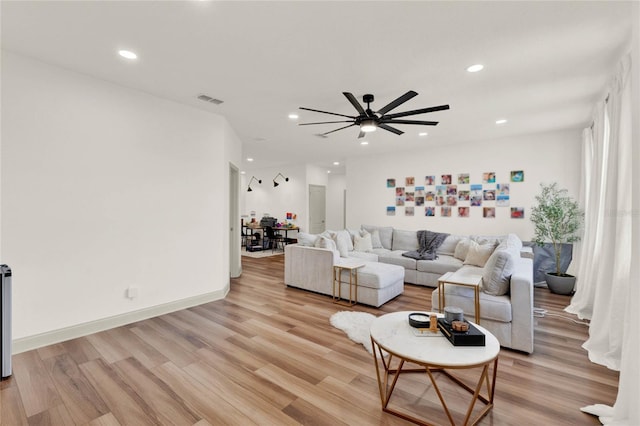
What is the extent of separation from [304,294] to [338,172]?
6.86m

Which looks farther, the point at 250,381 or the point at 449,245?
the point at 449,245

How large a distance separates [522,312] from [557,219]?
→ 9.30ft

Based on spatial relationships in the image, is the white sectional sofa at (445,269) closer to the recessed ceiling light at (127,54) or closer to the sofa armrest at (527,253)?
the sofa armrest at (527,253)

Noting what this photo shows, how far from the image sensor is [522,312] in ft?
9.11

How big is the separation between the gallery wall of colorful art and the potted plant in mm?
489

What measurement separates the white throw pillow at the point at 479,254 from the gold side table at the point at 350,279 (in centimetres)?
190

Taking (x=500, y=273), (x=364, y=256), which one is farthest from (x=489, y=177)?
(x=500, y=273)

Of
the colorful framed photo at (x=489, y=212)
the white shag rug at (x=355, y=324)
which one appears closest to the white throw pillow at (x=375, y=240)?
the colorful framed photo at (x=489, y=212)

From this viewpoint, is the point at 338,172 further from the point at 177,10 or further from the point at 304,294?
the point at 177,10

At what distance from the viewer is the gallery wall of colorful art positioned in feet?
18.3

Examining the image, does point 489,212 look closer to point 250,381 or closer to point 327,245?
point 327,245

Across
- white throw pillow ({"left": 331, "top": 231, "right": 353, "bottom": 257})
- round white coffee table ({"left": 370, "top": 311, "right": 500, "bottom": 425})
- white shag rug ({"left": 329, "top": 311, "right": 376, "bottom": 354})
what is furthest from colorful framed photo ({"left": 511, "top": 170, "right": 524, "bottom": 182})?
round white coffee table ({"left": 370, "top": 311, "right": 500, "bottom": 425})

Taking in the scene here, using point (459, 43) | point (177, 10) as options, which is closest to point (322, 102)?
point (459, 43)

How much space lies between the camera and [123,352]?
8.89 ft
